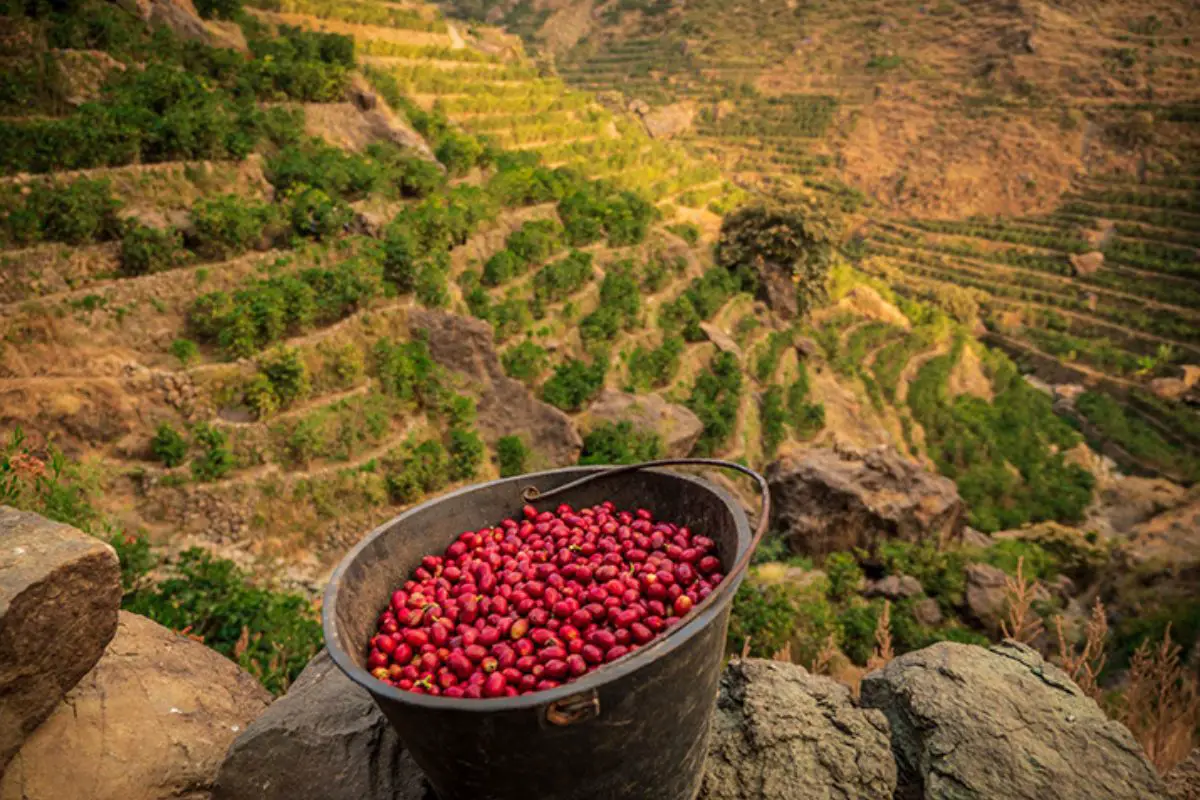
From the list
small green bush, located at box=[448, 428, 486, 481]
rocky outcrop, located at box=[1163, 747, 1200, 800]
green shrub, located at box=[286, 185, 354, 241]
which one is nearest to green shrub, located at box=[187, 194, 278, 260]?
green shrub, located at box=[286, 185, 354, 241]

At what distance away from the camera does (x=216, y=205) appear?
34.7ft

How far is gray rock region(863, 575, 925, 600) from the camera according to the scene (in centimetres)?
1095

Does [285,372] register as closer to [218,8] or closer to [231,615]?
[231,615]

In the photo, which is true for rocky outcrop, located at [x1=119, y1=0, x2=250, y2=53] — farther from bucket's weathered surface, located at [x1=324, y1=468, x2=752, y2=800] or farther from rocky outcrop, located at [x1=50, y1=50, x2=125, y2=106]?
bucket's weathered surface, located at [x1=324, y1=468, x2=752, y2=800]

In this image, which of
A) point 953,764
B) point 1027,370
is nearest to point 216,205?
point 953,764

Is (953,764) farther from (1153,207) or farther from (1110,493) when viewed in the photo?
(1153,207)

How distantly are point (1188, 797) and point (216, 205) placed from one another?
13.2 m

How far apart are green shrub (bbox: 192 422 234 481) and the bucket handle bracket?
904 cm

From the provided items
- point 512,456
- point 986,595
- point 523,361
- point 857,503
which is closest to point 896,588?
point 986,595

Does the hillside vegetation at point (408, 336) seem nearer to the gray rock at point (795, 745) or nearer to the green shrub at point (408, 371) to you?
the green shrub at point (408, 371)

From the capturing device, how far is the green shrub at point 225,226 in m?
10.4

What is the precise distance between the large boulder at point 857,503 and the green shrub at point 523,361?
636 cm

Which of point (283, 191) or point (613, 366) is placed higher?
point (283, 191)

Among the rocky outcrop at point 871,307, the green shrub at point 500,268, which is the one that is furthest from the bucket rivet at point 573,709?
the rocky outcrop at point 871,307
